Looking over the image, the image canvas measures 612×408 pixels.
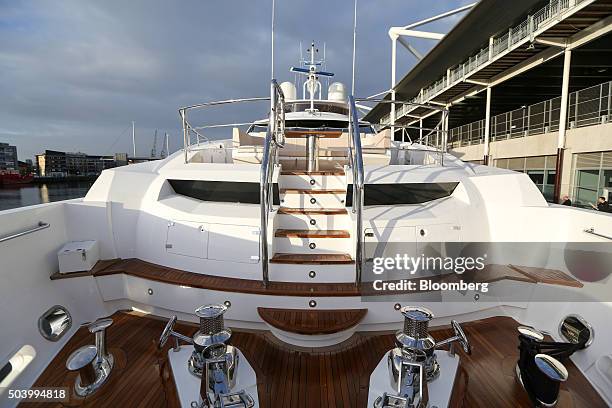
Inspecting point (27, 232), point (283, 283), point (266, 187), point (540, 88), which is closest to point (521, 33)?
point (540, 88)

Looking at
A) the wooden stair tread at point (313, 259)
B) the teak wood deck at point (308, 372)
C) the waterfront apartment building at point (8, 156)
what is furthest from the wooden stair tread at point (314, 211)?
the waterfront apartment building at point (8, 156)

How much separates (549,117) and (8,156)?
108629 mm

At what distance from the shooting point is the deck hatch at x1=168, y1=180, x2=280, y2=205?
321 centimetres

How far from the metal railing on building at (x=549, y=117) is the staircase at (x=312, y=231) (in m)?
12.2

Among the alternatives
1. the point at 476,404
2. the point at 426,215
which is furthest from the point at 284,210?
the point at 476,404

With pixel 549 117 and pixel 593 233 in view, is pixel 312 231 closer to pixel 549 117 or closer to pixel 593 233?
pixel 593 233

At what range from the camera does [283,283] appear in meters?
2.62

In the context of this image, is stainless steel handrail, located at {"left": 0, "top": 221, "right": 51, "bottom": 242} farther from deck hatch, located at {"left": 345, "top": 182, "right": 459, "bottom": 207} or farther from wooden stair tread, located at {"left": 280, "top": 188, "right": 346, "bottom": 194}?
deck hatch, located at {"left": 345, "top": 182, "right": 459, "bottom": 207}

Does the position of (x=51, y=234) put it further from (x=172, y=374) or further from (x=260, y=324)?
(x=260, y=324)

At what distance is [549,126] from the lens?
13031 millimetres

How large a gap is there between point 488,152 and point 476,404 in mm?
18067

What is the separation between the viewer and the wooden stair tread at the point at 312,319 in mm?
2277

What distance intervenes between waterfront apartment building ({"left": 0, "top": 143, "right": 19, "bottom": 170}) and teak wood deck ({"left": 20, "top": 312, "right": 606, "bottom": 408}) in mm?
100211

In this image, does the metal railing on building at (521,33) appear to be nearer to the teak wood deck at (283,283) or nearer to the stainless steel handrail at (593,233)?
the stainless steel handrail at (593,233)
